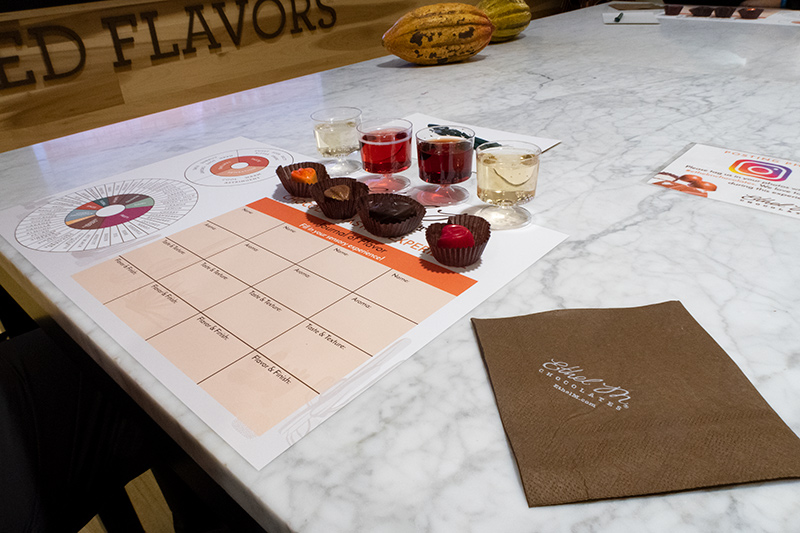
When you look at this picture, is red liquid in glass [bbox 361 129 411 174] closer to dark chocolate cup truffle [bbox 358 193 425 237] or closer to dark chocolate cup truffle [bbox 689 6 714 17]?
dark chocolate cup truffle [bbox 358 193 425 237]

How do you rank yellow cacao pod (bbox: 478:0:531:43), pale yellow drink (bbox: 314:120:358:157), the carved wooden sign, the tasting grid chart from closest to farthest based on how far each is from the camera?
the tasting grid chart < pale yellow drink (bbox: 314:120:358:157) < the carved wooden sign < yellow cacao pod (bbox: 478:0:531:43)

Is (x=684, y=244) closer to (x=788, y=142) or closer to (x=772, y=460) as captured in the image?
(x=772, y=460)

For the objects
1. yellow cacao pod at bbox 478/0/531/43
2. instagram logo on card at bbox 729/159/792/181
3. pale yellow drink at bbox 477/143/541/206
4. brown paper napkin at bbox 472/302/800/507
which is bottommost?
brown paper napkin at bbox 472/302/800/507

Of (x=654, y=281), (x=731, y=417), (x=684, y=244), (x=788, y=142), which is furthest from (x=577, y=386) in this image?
(x=788, y=142)

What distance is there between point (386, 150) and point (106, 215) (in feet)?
1.53

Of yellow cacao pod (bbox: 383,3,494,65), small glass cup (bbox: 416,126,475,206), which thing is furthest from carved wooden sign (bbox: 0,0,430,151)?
small glass cup (bbox: 416,126,475,206)

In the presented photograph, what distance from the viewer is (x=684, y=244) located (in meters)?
0.71

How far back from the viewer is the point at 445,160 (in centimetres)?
80

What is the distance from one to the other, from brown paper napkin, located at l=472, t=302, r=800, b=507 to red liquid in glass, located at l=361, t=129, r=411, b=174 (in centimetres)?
39

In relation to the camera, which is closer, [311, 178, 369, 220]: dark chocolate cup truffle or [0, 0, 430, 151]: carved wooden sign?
[311, 178, 369, 220]: dark chocolate cup truffle

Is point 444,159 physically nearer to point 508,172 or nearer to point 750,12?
point 508,172

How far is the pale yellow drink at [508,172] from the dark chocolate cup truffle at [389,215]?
108mm

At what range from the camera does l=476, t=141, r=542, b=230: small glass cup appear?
2.50 feet

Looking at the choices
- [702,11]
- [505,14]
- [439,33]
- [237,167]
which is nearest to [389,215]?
[237,167]
